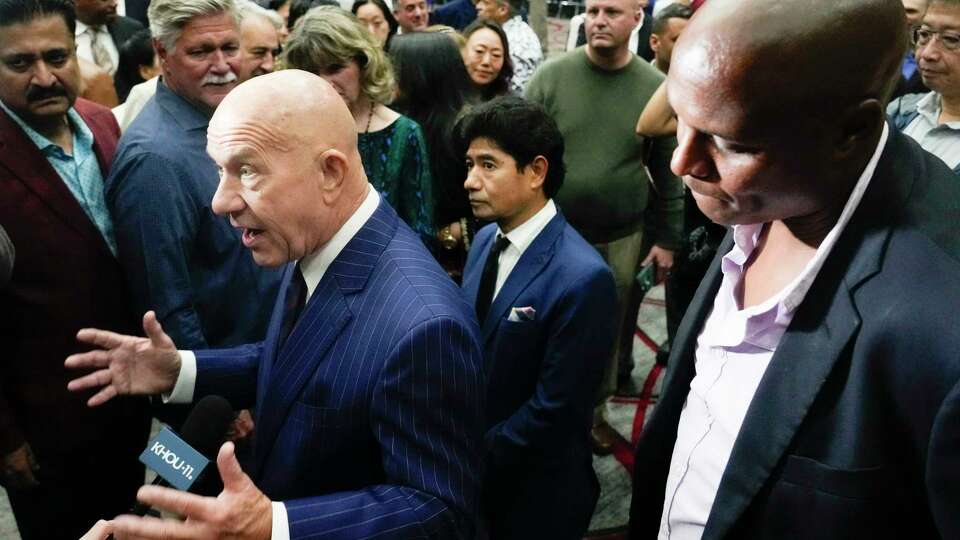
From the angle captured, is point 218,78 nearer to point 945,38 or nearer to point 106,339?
point 106,339

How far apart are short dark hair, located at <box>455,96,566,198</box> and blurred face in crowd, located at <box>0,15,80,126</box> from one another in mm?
1165

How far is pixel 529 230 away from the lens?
94.0 inches

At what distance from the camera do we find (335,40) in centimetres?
302

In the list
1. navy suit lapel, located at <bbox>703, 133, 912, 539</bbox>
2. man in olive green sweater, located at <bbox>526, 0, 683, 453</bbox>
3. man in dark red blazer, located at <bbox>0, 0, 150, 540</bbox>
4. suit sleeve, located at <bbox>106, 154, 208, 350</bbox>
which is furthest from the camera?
man in olive green sweater, located at <bbox>526, 0, 683, 453</bbox>

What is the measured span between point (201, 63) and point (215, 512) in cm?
164

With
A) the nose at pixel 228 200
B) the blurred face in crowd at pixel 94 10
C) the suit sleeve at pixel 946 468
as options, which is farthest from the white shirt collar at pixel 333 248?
the blurred face in crowd at pixel 94 10

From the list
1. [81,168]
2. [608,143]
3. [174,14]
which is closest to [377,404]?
[81,168]

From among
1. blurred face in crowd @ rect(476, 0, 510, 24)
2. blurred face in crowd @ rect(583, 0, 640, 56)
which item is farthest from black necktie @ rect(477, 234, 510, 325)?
blurred face in crowd @ rect(476, 0, 510, 24)

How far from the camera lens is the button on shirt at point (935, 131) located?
247 cm

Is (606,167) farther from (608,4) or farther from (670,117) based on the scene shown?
(608,4)

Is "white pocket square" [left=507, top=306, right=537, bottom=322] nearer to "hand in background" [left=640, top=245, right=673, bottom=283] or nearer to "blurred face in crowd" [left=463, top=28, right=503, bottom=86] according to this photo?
"hand in background" [left=640, top=245, right=673, bottom=283]

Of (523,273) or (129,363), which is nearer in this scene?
(129,363)

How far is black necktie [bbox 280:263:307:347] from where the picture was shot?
1.67 m

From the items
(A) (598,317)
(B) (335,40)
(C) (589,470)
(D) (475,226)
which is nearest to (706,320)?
(A) (598,317)
